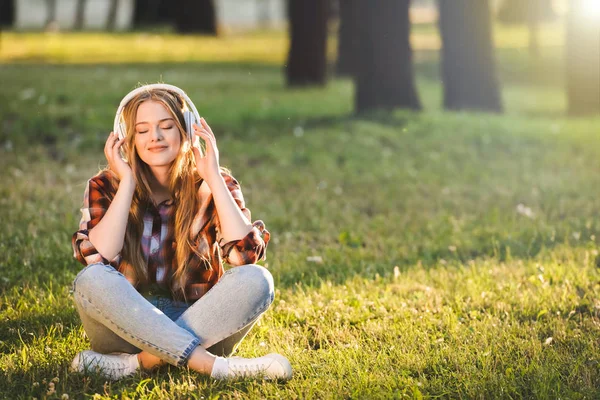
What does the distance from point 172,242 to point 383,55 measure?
8.69m

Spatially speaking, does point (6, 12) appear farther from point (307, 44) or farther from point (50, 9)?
point (307, 44)

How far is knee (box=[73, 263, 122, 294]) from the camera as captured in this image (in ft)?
11.2

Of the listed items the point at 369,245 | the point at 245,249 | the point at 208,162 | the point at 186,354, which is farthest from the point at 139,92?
the point at 369,245

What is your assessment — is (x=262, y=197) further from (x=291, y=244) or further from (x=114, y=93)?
(x=114, y=93)


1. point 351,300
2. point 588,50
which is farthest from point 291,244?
point 588,50

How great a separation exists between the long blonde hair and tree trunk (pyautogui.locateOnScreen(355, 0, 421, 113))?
843 centimetres

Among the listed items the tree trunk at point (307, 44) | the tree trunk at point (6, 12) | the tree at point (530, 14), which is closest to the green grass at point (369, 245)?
the tree trunk at point (307, 44)

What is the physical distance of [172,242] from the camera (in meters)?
3.78

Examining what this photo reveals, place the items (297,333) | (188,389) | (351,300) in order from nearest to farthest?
(188,389) → (297,333) → (351,300)

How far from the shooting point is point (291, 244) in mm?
5996

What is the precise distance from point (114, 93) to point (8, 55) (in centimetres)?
704

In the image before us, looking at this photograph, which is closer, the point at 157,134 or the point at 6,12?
the point at 157,134

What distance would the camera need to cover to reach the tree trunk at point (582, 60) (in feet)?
45.1

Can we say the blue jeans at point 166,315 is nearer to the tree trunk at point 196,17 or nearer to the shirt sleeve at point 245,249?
the shirt sleeve at point 245,249
